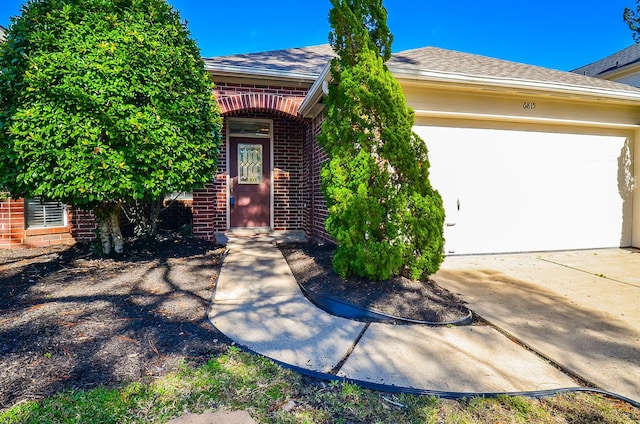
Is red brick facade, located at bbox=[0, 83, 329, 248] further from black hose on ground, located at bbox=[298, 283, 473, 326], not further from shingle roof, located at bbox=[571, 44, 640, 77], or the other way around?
shingle roof, located at bbox=[571, 44, 640, 77]

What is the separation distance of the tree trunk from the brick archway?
2565 millimetres

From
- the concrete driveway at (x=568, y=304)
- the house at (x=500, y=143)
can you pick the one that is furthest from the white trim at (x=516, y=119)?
the concrete driveway at (x=568, y=304)

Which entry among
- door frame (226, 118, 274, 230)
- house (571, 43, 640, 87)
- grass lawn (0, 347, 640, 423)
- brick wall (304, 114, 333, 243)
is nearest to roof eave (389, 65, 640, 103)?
brick wall (304, 114, 333, 243)

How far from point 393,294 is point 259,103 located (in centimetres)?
468

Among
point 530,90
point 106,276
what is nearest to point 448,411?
point 106,276

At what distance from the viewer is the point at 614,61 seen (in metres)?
11.0

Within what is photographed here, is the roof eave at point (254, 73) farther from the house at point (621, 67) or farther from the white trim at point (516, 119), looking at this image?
the house at point (621, 67)

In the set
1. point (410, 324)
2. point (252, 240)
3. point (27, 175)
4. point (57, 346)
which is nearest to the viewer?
point (57, 346)

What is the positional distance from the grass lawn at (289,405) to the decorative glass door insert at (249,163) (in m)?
6.03

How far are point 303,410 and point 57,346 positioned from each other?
1.72m

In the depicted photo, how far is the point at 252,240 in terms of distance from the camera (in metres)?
6.93

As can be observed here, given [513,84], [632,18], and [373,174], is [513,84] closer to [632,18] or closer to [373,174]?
[373,174]

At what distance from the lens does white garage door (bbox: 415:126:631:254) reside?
5641mm

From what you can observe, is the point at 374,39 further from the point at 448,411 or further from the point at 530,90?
the point at 448,411
